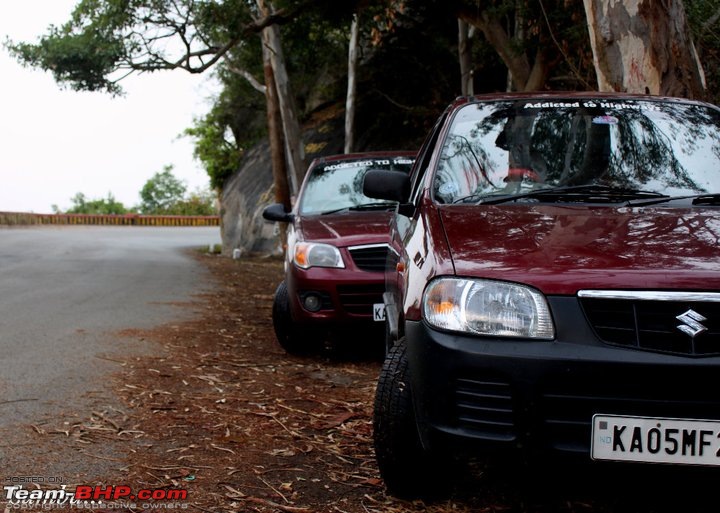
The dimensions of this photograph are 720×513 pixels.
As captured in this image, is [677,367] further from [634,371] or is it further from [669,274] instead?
[669,274]

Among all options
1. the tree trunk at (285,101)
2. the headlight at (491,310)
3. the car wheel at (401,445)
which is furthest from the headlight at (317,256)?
the tree trunk at (285,101)

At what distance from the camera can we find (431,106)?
19797mm

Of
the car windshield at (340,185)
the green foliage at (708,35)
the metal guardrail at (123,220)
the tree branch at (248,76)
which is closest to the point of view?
the car windshield at (340,185)

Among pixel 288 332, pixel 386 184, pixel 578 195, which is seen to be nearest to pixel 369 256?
pixel 288 332

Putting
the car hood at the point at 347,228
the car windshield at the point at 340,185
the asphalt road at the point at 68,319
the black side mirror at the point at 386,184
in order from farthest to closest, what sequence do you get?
the car windshield at the point at 340,185 < the car hood at the point at 347,228 < the asphalt road at the point at 68,319 < the black side mirror at the point at 386,184

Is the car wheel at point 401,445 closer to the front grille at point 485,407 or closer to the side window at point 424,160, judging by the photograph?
the front grille at point 485,407

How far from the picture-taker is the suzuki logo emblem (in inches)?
111

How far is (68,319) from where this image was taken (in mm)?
8648

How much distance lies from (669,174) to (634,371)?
5.23 feet

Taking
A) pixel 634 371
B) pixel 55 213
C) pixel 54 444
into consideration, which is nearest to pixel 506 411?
pixel 634 371

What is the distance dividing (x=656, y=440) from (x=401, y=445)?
3.21 ft

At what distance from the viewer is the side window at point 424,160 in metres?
4.61

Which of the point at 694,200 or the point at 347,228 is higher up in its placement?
the point at 694,200

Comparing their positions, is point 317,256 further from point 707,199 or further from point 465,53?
point 465,53
